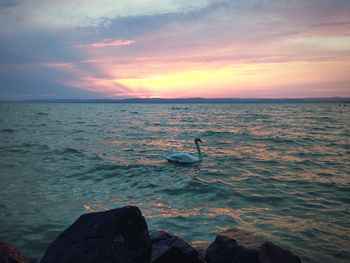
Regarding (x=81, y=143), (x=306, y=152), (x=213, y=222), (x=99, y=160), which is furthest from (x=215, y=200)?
(x=81, y=143)

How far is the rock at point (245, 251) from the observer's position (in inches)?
184

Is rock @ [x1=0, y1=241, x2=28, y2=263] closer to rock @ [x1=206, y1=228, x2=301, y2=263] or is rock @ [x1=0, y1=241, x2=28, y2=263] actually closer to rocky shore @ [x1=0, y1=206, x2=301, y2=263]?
rocky shore @ [x1=0, y1=206, x2=301, y2=263]

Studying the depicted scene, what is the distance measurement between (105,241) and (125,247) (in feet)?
1.07

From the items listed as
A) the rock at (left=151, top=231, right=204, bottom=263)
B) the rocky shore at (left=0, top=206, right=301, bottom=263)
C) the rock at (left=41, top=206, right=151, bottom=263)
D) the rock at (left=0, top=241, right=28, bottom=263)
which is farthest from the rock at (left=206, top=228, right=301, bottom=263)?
the rock at (left=0, top=241, right=28, bottom=263)

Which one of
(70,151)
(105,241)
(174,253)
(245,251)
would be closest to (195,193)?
(174,253)

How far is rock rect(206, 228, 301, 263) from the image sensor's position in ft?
15.4

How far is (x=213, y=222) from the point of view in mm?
8070

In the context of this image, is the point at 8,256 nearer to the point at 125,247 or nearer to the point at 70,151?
the point at 125,247

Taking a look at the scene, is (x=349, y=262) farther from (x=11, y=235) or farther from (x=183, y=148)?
(x=183, y=148)

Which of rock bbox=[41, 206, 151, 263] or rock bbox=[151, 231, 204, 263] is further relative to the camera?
rock bbox=[151, 231, 204, 263]

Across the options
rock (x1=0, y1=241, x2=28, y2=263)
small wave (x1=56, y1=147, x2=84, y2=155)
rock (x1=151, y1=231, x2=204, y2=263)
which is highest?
rock (x1=0, y1=241, x2=28, y2=263)

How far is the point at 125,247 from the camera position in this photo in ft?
14.5

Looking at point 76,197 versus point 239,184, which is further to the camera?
point 239,184

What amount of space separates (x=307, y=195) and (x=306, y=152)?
33.1ft
